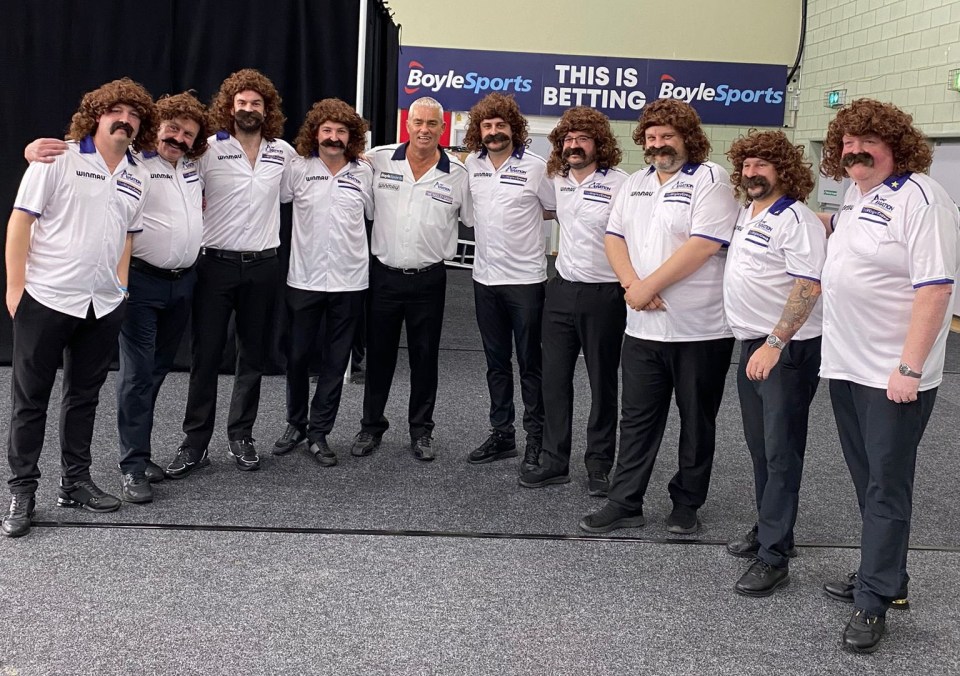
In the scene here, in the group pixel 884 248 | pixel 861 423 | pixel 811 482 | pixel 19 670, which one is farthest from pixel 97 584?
pixel 811 482

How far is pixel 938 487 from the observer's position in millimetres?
3914

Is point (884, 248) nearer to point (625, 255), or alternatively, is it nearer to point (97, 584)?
point (625, 255)

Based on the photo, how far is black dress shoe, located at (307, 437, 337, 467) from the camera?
3934 mm

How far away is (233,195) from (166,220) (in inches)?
14.1

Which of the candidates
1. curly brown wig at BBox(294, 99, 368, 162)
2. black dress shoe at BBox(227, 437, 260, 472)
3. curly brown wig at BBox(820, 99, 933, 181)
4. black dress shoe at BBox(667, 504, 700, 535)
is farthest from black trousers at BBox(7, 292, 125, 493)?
curly brown wig at BBox(820, 99, 933, 181)

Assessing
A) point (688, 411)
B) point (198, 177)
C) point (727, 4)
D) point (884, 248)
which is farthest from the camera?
point (727, 4)

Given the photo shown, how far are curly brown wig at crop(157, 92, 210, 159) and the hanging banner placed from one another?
26.1 feet

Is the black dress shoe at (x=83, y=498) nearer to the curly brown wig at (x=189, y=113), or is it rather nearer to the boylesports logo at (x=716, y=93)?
the curly brown wig at (x=189, y=113)

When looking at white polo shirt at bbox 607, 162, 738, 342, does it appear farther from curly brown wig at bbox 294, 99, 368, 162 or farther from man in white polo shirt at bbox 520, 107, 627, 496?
curly brown wig at bbox 294, 99, 368, 162

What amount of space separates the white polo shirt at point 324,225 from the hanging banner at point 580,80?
7.64 metres

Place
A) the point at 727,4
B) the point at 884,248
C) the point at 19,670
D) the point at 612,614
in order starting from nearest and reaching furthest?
the point at 19,670
the point at 884,248
the point at 612,614
the point at 727,4

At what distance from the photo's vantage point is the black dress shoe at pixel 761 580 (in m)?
2.80

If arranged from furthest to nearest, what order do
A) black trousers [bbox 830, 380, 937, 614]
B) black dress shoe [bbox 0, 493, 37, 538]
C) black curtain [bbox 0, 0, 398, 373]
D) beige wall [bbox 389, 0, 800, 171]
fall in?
beige wall [bbox 389, 0, 800, 171] < black curtain [bbox 0, 0, 398, 373] < black dress shoe [bbox 0, 493, 37, 538] < black trousers [bbox 830, 380, 937, 614]

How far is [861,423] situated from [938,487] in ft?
5.49
